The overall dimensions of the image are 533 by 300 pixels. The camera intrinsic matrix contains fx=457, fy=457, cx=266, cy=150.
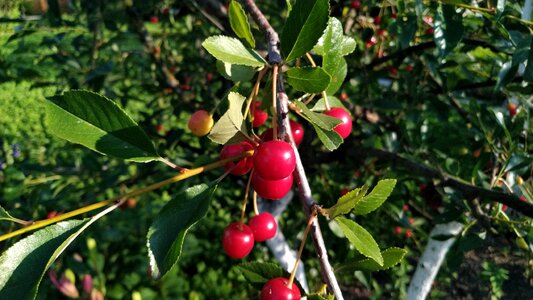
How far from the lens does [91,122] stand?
2.10 ft

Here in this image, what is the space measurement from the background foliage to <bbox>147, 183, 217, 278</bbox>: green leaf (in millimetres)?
156

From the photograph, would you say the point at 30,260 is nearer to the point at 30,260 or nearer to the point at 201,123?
the point at 30,260

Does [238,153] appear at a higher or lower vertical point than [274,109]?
lower

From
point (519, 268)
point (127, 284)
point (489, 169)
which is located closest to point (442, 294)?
point (519, 268)

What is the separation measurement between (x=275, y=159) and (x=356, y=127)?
1347 mm

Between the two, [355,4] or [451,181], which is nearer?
[451,181]

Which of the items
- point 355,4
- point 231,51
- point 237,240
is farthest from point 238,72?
point 355,4

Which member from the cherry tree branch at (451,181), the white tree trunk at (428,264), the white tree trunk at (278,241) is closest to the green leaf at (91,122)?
the cherry tree branch at (451,181)

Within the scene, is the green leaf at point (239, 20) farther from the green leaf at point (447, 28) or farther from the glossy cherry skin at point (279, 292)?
the green leaf at point (447, 28)

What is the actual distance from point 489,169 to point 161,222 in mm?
1322

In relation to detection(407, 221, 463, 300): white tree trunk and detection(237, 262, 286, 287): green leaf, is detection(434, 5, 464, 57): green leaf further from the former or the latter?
detection(407, 221, 463, 300): white tree trunk

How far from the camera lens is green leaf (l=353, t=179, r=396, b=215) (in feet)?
2.07

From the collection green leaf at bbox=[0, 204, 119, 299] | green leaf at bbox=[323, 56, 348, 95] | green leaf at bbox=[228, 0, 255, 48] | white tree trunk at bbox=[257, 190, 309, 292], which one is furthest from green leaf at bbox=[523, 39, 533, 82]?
white tree trunk at bbox=[257, 190, 309, 292]

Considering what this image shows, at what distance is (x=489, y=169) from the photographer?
61.6 inches
